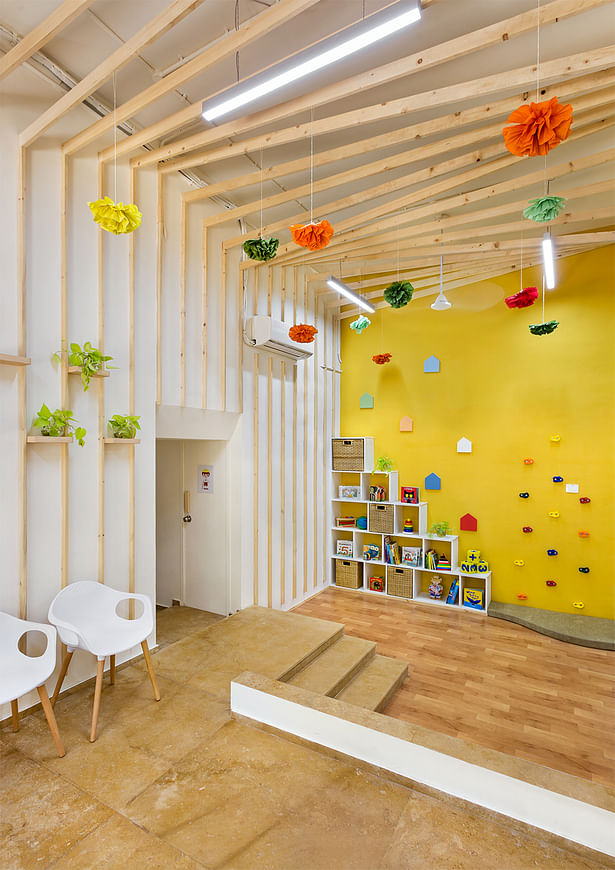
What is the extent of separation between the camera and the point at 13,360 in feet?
9.02

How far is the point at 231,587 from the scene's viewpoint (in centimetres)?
487

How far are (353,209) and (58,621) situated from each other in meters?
4.41

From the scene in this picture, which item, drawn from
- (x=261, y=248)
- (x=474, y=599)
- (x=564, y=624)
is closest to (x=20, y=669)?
(x=261, y=248)

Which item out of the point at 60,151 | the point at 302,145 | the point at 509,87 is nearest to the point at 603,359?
the point at 509,87

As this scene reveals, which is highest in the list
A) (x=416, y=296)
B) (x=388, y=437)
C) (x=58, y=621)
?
(x=416, y=296)

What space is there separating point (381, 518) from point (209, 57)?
513 centimetres

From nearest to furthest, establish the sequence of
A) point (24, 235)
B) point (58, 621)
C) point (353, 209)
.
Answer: point (58, 621) → point (24, 235) → point (353, 209)

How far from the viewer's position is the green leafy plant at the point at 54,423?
2996mm

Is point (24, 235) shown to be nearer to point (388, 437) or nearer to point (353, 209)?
point (353, 209)

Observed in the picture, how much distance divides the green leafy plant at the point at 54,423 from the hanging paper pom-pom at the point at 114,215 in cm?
123

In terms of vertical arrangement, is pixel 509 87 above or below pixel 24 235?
above

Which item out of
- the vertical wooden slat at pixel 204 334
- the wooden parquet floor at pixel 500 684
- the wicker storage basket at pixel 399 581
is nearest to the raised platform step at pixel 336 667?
the wooden parquet floor at pixel 500 684

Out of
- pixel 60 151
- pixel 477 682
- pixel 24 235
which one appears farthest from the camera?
pixel 477 682

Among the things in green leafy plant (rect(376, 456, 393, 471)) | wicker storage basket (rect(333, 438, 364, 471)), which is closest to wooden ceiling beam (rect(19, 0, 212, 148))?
wicker storage basket (rect(333, 438, 364, 471))
